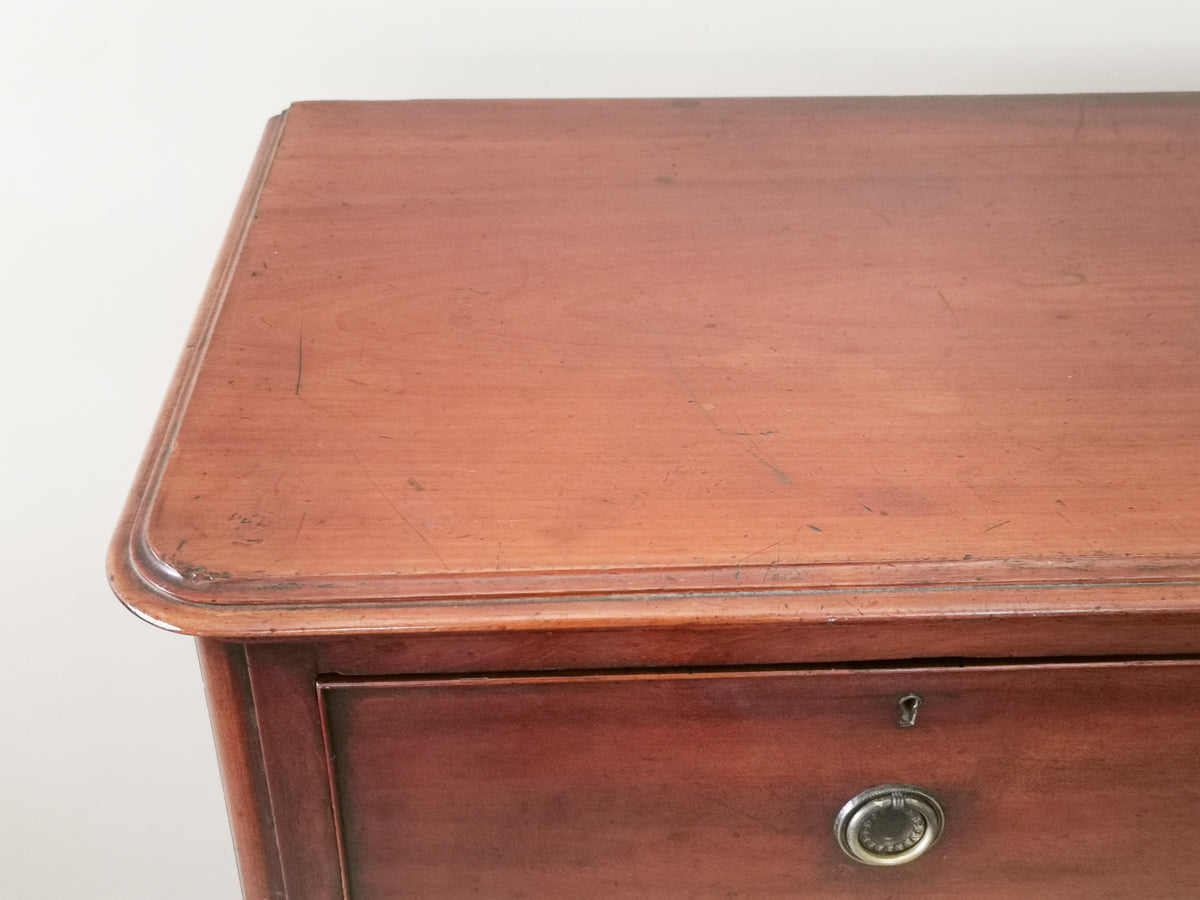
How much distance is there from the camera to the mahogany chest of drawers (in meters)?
0.58

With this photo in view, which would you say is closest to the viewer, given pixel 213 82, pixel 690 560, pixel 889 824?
pixel 690 560

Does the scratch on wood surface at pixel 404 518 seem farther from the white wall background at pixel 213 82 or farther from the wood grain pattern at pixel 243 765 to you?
the white wall background at pixel 213 82

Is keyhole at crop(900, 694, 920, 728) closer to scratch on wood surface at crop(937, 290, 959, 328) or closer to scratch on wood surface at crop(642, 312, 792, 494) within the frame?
scratch on wood surface at crop(642, 312, 792, 494)

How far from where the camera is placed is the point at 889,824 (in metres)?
0.69

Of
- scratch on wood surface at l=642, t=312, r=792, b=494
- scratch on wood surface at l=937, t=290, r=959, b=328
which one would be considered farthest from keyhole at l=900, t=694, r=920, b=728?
scratch on wood surface at l=937, t=290, r=959, b=328

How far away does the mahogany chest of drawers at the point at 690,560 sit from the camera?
22.9 inches

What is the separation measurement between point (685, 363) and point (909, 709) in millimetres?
220

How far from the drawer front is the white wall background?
65 cm

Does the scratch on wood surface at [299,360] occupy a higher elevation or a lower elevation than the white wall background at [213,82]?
lower

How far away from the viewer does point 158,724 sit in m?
1.40

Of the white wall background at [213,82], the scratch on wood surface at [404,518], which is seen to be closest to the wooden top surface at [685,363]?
the scratch on wood surface at [404,518]

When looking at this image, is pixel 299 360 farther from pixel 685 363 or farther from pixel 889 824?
pixel 889 824

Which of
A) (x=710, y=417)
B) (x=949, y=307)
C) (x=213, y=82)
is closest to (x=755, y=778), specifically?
(x=710, y=417)

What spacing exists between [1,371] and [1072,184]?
3.13 feet
